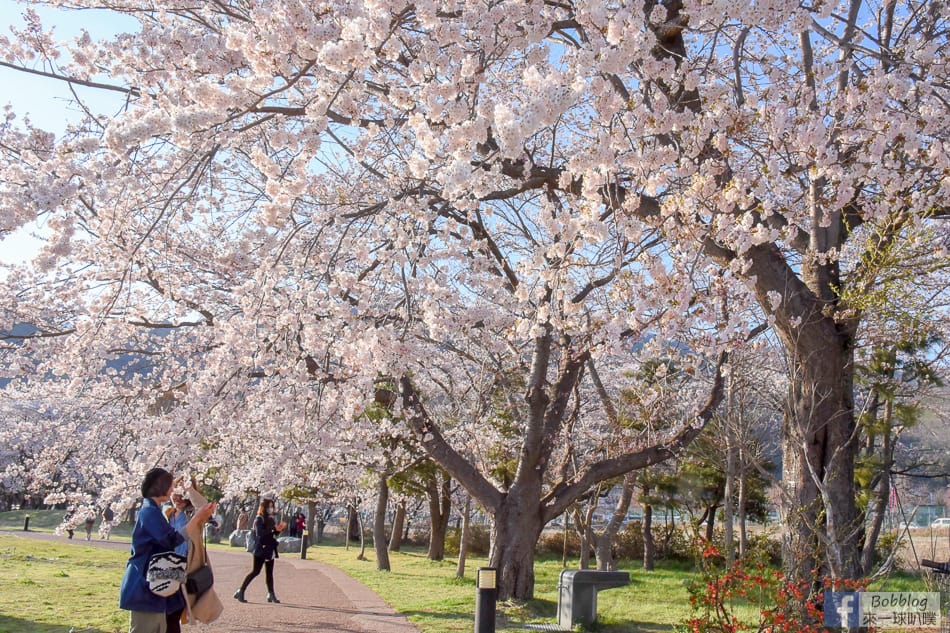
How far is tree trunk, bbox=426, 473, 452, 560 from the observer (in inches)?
829

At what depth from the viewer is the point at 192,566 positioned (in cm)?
477

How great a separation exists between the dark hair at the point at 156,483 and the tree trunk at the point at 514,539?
18.3 feet

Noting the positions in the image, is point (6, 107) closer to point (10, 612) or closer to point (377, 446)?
point (10, 612)

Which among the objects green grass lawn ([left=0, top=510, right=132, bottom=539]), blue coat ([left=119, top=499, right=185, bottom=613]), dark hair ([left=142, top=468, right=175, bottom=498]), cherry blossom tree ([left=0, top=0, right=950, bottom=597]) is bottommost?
green grass lawn ([left=0, top=510, right=132, bottom=539])

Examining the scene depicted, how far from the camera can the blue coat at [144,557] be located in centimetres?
430

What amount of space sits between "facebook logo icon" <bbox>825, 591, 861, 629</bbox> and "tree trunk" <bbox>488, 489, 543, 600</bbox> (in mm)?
4547

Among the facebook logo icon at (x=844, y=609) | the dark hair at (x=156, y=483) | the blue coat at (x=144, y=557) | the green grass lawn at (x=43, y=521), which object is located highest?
the dark hair at (x=156, y=483)

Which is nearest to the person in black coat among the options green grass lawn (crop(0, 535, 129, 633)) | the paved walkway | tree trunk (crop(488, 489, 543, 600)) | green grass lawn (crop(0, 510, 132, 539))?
the paved walkway

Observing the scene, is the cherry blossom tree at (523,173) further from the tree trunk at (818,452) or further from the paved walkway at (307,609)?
the paved walkway at (307,609)

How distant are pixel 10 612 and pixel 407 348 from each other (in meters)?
5.53

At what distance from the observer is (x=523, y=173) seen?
655cm

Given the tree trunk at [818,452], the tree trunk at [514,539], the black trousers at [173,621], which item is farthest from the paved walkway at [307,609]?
the tree trunk at [818,452]

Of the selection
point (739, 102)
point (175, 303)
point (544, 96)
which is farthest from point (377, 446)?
point (544, 96)

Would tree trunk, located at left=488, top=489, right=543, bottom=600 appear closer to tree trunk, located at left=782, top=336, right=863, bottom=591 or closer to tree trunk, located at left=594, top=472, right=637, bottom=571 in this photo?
tree trunk, located at left=782, top=336, right=863, bottom=591
